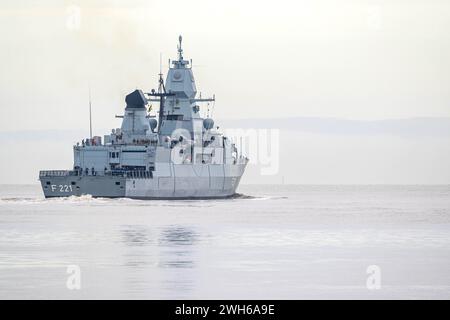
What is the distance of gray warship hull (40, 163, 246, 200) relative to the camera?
378 ft

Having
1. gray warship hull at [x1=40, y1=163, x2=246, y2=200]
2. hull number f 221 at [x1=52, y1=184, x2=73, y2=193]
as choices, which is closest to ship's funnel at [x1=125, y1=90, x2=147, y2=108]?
gray warship hull at [x1=40, y1=163, x2=246, y2=200]

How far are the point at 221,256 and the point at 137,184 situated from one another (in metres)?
62.5

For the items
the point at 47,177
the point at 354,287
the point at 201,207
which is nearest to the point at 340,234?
the point at 354,287

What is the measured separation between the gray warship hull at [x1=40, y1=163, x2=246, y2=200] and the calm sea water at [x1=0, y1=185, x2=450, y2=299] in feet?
81.5

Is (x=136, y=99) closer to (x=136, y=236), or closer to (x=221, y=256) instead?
(x=136, y=236)

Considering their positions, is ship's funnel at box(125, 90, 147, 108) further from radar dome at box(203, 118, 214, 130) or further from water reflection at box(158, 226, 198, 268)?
water reflection at box(158, 226, 198, 268)

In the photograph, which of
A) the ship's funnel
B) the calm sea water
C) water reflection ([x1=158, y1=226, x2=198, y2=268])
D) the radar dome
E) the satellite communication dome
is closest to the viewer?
the calm sea water

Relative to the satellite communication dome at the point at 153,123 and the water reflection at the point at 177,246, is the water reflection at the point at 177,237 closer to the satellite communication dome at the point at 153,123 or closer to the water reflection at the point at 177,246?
the water reflection at the point at 177,246

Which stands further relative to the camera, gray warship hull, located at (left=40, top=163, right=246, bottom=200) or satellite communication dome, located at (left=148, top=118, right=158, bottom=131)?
satellite communication dome, located at (left=148, top=118, right=158, bottom=131)

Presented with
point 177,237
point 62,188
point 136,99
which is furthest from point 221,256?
point 136,99

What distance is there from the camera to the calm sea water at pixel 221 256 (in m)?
41.3

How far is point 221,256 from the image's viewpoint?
53.6m

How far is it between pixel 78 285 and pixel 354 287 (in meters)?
9.54
